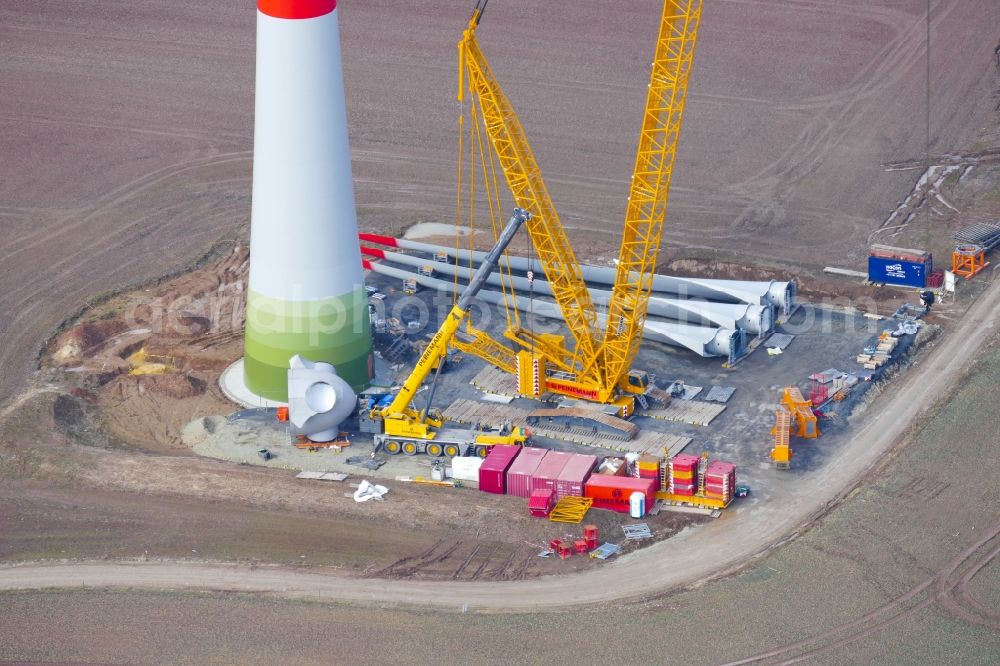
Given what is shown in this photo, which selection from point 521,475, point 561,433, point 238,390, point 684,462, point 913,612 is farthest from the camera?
point 238,390

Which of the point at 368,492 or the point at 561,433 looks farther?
the point at 561,433

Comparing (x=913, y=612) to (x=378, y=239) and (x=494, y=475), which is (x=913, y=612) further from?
(x=378, y=239)

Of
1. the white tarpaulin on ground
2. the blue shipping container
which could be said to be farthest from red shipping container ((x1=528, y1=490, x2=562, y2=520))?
the blue shipping container

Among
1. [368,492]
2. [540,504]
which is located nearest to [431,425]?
[368,492]

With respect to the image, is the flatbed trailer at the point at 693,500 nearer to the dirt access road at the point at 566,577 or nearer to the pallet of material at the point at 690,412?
the dirt access road at the point at 566,577

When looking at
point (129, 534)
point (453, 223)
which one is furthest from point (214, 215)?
point (129, 534)

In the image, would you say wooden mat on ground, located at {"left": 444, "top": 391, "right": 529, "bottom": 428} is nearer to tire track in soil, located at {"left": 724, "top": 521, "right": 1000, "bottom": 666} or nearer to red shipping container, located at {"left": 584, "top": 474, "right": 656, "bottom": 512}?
red shipping container, located at {"left": 584, "top": 474, "right": 656, "bottom": 512}

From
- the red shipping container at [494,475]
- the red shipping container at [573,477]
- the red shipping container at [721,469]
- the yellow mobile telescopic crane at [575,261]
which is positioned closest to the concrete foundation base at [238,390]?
the yellow mobile telescopic crane at [575,261]
